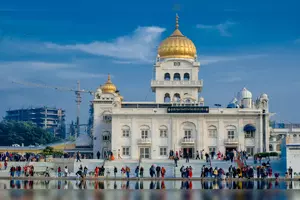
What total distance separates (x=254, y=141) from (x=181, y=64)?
14634 millimetres

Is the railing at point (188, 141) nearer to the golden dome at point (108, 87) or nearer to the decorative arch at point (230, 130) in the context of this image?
the decorative arch at point (230, 130)

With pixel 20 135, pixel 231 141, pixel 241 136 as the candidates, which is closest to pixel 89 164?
pixel 231 141

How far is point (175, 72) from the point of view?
84.8 metres

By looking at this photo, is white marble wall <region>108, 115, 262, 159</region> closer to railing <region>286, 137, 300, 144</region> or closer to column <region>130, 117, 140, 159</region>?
column <region>130, 117, 140, 159</region>

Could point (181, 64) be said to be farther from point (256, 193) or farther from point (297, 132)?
point (256, 193)

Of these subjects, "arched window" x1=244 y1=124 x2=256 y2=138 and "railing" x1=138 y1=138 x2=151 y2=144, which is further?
"arched window" x1=244 y1=124 x2=256 y2=138

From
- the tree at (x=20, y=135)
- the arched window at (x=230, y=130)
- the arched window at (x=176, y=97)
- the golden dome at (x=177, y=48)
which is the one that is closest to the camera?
the arched window at (x=230, y=130)

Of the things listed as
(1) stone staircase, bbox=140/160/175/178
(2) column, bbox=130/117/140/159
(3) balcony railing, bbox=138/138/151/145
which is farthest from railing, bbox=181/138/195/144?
(1) stone staircase, bbox=140/160/175/178

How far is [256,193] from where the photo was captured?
124 feet

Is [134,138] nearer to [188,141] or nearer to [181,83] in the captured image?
[188,141]

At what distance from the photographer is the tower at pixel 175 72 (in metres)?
84.1

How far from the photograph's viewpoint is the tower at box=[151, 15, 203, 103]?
3312 inches

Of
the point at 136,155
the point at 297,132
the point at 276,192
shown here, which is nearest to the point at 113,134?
the point at 136,155

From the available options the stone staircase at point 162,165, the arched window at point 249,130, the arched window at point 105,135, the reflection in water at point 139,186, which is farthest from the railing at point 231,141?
the reflection in water at point 139,186
